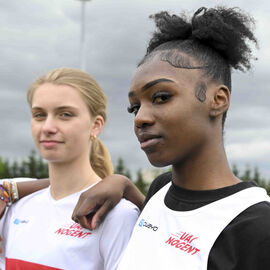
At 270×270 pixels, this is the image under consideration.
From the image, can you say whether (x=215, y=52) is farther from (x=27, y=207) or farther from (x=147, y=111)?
(x=27, y=207)

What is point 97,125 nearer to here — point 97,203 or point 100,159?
point 100,159

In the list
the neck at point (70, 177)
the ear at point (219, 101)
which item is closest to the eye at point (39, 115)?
the neck at point (70, 177)

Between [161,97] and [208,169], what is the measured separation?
0.40 metres

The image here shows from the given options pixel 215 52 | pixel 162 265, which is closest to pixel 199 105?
pixel 215 52

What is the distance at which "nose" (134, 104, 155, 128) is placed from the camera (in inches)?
82.6

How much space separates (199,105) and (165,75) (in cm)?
21

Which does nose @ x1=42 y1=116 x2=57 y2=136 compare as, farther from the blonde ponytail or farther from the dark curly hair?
the dark curly hair

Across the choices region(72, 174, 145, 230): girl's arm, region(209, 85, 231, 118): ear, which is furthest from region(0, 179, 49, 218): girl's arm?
region(209, 85, 231, 118): ear

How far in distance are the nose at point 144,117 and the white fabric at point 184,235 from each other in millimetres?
447

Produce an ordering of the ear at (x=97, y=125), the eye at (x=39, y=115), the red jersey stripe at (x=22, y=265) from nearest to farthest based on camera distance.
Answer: the red jersey stripe at (x=22, y=265) → the eye at (x=39, y=115) → the ear at (x=97, y=125)

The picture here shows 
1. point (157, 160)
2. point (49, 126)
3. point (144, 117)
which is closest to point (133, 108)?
point (144, 117)

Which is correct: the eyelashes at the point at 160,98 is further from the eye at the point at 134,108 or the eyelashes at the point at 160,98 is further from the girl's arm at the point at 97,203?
the girl's arm at the point at 97,203

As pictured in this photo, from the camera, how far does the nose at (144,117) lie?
2.10 meters

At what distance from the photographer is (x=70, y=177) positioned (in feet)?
10.2
